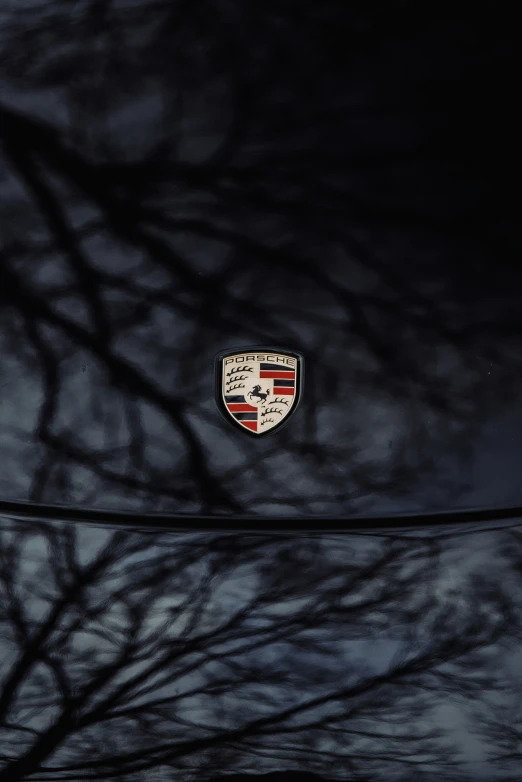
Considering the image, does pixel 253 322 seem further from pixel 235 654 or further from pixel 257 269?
pixel 235 654

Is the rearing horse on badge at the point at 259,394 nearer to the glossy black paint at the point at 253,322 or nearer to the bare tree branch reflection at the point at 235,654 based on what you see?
the glossy black paint at the point at 253,322

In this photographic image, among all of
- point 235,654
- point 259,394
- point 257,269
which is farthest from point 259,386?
point 235,654

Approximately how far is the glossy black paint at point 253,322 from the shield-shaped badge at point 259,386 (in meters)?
0.02

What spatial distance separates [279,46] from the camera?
1022 millimetres

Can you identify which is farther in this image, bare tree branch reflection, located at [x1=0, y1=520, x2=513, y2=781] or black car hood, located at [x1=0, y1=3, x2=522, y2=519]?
black car hood, located at [x1=0, y1=3, x2=522, y2=519]

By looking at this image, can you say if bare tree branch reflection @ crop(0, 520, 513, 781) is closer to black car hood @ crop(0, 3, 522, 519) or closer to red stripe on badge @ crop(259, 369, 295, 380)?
black car hood @ crop(0, 3, 522, 519)

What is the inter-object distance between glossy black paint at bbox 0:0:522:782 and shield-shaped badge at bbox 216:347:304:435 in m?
0.02

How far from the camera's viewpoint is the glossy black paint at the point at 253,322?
3.08 feet

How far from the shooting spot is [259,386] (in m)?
0.97

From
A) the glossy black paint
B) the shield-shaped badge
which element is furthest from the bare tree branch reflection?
the shield-shaped badge

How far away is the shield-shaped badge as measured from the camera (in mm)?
969

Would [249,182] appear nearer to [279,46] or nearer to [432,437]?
[279,46]

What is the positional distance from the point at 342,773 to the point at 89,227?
63 centimetres

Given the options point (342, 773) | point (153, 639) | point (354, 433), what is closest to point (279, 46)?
point (354, 433)
